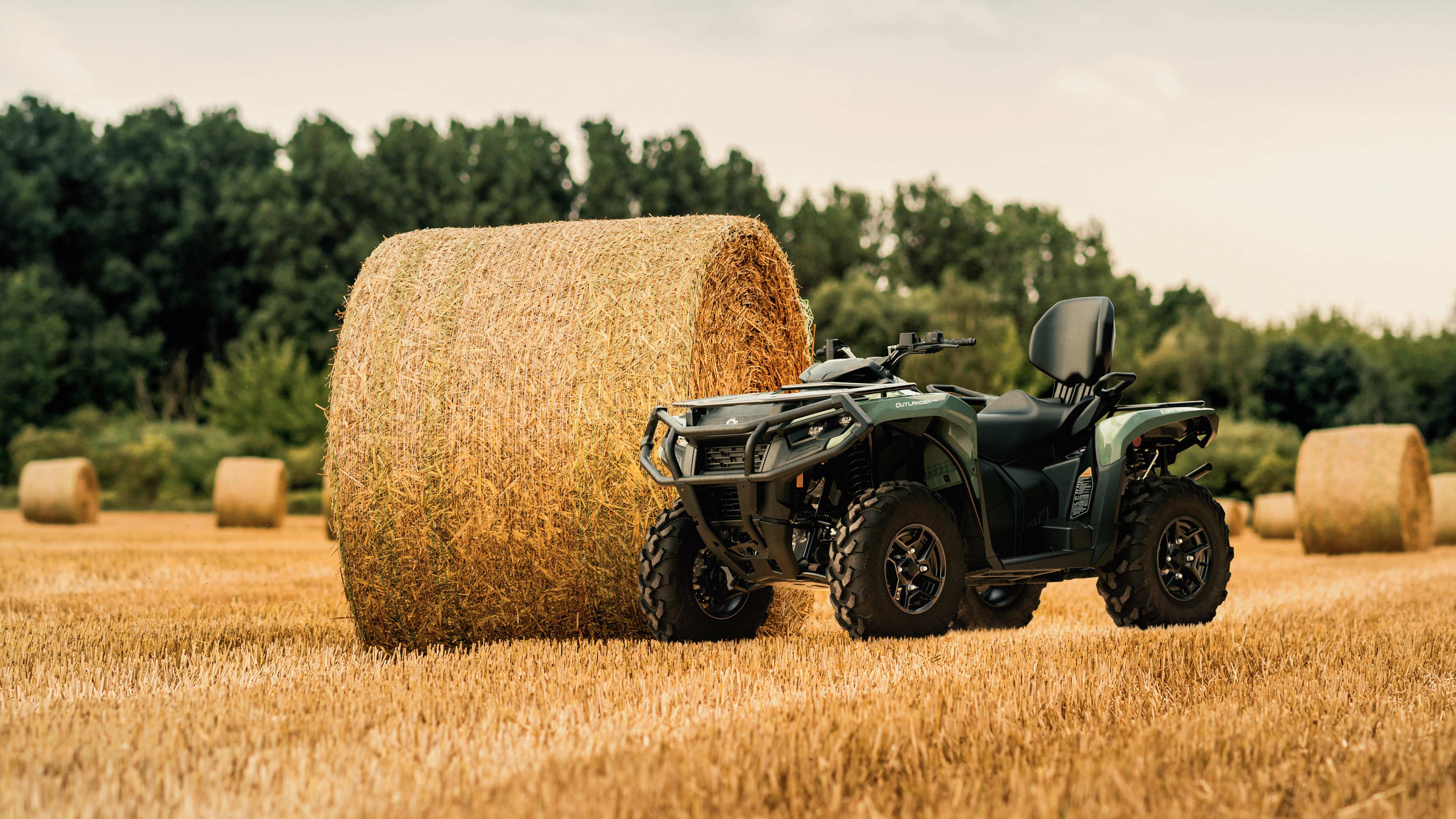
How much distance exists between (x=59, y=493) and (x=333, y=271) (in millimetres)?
23571

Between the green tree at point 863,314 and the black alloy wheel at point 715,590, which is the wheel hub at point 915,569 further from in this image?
the green tree at point 863,314

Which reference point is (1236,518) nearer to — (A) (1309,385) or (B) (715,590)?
(B) (715,590)

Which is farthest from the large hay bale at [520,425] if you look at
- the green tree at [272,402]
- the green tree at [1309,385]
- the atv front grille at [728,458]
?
the green tree at [1309,385]

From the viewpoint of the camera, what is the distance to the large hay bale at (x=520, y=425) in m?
A: 6.64

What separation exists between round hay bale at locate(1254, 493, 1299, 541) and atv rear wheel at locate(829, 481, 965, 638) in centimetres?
1956

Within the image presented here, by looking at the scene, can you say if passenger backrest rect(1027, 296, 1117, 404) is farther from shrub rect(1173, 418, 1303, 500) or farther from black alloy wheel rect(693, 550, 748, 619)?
shrub rect(1173, 418, 1303, 500)

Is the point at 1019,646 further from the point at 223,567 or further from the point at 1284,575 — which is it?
the point at 223,567

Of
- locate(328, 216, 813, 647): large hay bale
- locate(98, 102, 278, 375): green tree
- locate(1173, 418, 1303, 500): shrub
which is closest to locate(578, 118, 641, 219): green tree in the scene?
locate(98, 102, 278, 375): green tree

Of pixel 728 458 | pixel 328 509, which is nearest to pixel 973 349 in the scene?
pixel 328 509

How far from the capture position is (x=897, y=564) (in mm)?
5707

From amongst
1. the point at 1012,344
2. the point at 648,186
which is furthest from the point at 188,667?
the point at 648,186

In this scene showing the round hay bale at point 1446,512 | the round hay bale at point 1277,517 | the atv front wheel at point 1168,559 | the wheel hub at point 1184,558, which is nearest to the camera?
the atv front wheel at point 1168,559

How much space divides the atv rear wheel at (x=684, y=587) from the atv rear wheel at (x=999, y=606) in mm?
1348

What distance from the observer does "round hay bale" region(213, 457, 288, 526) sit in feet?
73.0
